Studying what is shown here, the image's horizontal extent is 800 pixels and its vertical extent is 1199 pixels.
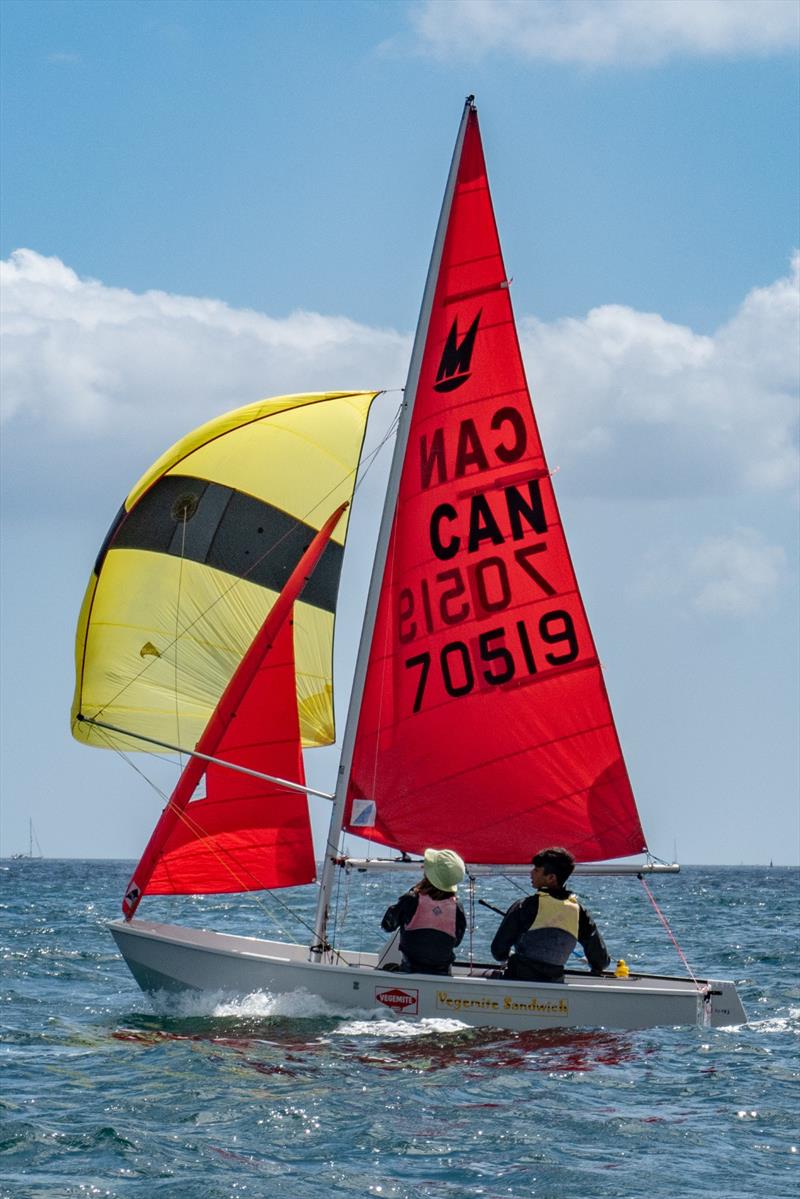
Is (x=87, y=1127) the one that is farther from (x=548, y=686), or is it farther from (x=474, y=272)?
(x=474, y=272)

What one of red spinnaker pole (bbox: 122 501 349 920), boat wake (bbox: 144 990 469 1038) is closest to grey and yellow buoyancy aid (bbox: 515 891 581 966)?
boat wake (bbox: 144 990 469 1038)

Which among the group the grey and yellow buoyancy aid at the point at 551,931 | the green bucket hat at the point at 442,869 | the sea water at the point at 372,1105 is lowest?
the sea water at the point at 372,1105

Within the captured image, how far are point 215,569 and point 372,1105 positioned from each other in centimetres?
659

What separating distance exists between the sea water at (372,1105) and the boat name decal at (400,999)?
11cm

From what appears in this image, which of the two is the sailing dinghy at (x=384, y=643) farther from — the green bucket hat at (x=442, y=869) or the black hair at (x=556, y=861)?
the black hair at (x=556, y=861)

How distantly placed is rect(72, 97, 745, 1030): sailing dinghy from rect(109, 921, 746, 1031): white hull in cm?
40

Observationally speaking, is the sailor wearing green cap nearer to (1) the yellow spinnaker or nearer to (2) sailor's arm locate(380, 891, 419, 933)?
(2) sailor's arm locate(380, 891, 419, 933)

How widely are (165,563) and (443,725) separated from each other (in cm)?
311

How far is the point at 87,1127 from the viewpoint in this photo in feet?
33.9

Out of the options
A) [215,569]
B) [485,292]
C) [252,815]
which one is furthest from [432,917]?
[485,292]

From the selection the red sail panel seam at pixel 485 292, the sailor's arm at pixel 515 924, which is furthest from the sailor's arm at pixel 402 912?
the red sail panel seam at pixel 485 292

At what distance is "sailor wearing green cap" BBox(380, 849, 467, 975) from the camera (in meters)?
14.0

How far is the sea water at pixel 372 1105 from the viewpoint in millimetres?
9328

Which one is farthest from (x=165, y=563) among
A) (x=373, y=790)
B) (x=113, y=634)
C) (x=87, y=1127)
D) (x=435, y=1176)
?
(x=435, y=1176)
